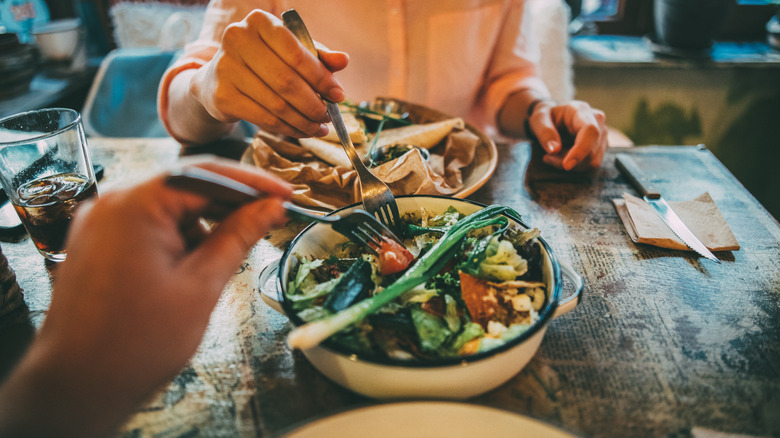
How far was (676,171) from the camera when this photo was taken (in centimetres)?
132

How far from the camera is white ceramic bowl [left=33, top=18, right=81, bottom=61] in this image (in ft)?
9.01

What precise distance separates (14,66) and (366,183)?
2697 millimetres

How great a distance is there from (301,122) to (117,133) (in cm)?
184

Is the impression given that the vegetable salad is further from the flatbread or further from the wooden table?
the flatbread

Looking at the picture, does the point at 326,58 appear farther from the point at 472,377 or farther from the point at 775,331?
the point at 775,331

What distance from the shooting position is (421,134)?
4.32 feet

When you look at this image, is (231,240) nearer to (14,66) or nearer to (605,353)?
(605,353)

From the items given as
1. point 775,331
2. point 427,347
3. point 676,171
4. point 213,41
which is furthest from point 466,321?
point 213,41

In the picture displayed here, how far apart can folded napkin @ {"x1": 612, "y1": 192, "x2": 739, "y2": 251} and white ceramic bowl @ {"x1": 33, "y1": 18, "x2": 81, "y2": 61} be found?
130 inches

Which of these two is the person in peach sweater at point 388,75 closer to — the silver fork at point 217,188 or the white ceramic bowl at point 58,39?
the silver fork at point 217,188

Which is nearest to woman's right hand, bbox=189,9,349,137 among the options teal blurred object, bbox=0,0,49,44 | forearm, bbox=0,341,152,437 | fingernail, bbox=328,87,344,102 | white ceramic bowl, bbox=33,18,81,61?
fingernail, bbox=328,87,344,102

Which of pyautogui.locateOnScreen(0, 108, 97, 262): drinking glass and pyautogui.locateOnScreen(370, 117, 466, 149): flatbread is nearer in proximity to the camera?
pyautogui.locateOnScreen(0, 108, 97, 262): drinking glass

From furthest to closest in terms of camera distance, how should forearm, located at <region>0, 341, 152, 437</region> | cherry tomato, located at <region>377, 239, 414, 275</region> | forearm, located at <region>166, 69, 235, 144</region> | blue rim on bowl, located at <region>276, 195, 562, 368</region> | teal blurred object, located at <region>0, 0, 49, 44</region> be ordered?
teal blurred object, located at <region>0, 0, 49, 44</region>
forearm, located at <region>166, 69, 235, 144</region>
cherry tomato, located at <region>377, 239, 414, 275</region>
blue rim on bowl, located at <region>276, 195, 562, 368</region>
forearm, located at <region>0, 341, 152, 437</region>

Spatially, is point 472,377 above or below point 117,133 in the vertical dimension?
above
